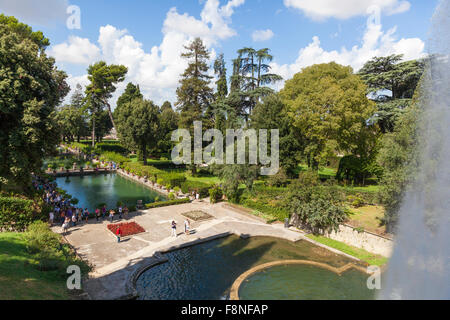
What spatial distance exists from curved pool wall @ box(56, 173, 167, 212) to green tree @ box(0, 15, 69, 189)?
8.86 meters

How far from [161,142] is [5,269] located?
46.7 m

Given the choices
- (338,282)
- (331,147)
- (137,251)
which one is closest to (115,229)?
(137,251)

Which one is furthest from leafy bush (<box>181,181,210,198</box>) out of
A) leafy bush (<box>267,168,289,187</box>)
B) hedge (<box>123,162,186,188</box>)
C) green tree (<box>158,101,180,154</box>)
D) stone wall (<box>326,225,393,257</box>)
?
green tree (<box>158,101,180,154</box>)

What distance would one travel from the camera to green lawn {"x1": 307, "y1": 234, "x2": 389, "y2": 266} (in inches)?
658

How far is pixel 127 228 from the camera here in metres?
19.8

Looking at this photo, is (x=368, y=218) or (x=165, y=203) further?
(x=165, y=203)

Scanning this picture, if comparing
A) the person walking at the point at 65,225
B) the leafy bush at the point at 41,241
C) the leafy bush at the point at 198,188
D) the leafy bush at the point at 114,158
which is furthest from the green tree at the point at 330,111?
the leafy bush at the point at 114,158

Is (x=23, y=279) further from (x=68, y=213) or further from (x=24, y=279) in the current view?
(x=68, y=213)

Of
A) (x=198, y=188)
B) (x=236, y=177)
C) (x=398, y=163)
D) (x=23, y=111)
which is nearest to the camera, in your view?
(x=398, y=163)

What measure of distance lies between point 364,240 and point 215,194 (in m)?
15.1

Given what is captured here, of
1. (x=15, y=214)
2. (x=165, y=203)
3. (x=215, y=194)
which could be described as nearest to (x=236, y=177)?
(x=215, y=194)

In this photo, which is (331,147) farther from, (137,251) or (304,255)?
(137,251)

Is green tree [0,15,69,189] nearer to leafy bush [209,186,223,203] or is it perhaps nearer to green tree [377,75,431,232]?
leafy bush [209,186,223,203]

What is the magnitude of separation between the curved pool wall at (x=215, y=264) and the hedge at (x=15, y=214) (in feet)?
33.0
